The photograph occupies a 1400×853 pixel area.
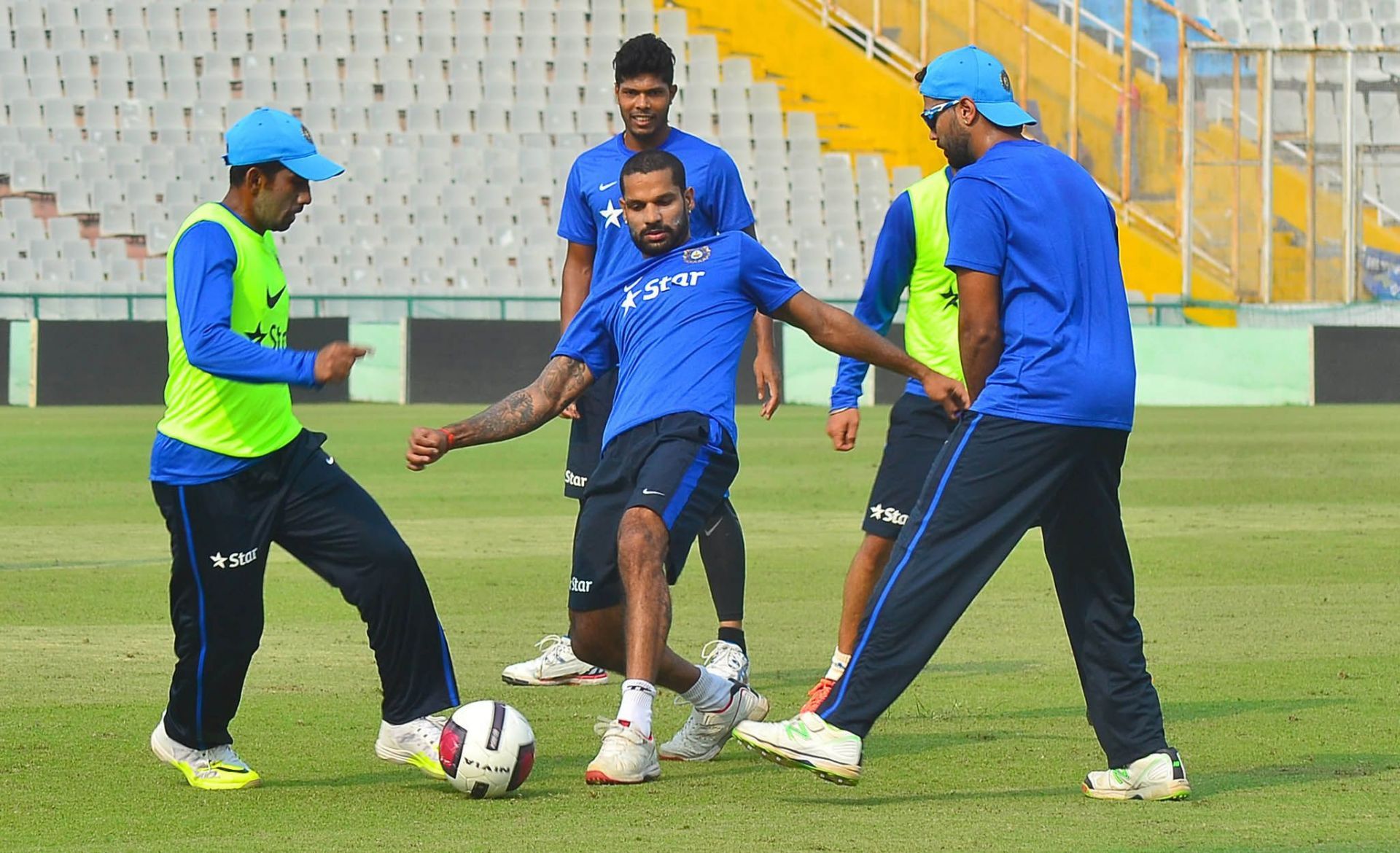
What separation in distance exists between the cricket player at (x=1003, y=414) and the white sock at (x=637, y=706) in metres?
0.36

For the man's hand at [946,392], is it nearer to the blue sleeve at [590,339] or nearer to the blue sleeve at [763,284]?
the blue sleeve at [763,284]

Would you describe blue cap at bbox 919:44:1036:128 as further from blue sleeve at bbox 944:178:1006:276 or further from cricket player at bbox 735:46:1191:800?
blue sleeve at bbox 944:178:1006:276

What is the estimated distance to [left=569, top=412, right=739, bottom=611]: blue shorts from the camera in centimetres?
585

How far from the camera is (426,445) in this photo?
564 centimetres

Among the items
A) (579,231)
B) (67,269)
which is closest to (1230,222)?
(67,269)

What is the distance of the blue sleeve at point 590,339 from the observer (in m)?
6.23

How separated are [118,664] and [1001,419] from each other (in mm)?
4150

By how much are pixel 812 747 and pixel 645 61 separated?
3.00 metres

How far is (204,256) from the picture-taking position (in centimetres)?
554

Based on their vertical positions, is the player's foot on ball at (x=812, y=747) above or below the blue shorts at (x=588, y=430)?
below

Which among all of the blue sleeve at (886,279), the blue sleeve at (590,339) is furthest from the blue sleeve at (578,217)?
the blue sleeve at (590,339)

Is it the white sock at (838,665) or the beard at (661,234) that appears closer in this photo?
the beard at (661,234)

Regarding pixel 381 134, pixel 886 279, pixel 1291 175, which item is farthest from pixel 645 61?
pixel 381 134

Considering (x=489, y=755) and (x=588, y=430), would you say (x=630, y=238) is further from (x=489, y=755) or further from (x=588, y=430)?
(x=489, y=755)
